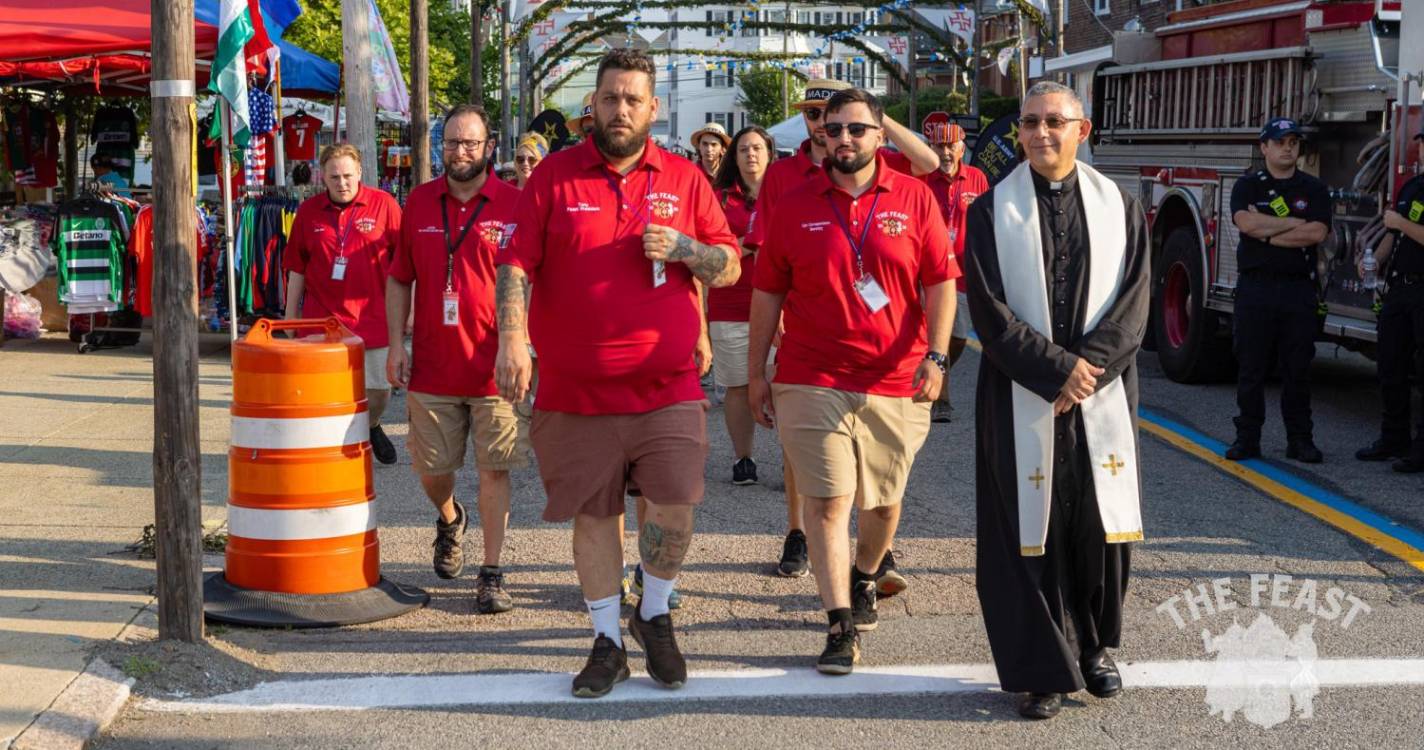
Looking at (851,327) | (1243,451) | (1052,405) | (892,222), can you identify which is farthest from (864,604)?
(1243,451)

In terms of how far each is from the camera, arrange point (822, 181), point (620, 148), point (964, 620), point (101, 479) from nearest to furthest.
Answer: point (620, 148)
point (822, 181)
point (964, 620)
point (101, 479)

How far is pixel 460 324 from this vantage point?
255 inches

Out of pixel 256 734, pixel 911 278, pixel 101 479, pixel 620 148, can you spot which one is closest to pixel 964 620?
pixel 911 278

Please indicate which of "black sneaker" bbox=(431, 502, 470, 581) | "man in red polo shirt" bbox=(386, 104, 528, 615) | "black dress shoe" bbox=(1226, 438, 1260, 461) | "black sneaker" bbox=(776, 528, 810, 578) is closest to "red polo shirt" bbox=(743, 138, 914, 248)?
"man in red polo shirt" bbox=(386, 104, 528, 615)

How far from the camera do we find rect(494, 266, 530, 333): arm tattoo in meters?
5.17

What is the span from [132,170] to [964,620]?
1494cm

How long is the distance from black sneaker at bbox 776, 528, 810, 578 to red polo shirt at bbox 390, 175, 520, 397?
141cm

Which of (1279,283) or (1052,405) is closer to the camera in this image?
(1052,405)

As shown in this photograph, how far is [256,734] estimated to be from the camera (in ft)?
16.1

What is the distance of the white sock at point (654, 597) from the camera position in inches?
213

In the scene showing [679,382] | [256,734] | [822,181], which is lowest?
[256,734]

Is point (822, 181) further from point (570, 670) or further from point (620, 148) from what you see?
point (570, 670)

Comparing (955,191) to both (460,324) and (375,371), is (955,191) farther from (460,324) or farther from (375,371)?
(460,324)

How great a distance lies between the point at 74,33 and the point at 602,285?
9256 mm
